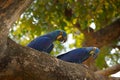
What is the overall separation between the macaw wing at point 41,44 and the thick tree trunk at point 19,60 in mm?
1282

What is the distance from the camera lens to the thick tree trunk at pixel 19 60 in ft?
9.73

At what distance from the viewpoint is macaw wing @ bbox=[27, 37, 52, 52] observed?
4703 millimetres

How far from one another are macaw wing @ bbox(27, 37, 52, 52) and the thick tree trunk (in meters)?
1.28

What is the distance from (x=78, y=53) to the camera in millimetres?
4996

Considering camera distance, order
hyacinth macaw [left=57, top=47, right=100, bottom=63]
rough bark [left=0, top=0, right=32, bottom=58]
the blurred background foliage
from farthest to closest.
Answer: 1. the blurred background foliage
2. hyacinth macaw [left=57, top=47, right=100, bottom=63]
3. rough bark [left=0, top=0, right=32, bottom=58]

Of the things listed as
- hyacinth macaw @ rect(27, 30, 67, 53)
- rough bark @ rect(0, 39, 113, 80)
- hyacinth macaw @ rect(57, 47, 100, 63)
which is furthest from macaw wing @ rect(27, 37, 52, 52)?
rough bark @ rect(0, 39, 113, 80)

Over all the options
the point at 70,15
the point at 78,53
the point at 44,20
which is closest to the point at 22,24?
the point at 44,20

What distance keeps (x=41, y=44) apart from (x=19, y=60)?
1676 mm

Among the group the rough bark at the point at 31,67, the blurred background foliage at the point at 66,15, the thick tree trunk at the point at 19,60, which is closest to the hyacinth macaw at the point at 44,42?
the rough bark at the point at 31,67

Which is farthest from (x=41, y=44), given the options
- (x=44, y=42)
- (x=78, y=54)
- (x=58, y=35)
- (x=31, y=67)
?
(x=31, y=67)

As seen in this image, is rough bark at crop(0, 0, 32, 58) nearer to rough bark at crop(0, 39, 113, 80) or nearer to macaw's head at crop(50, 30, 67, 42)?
rough bark at crop(0, 39, 113, 80)

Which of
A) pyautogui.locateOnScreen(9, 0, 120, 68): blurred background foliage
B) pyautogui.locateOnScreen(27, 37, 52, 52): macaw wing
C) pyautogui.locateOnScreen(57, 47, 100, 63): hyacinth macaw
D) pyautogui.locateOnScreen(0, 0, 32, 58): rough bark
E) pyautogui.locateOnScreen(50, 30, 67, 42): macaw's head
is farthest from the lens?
pyautogui.locateOnScreen(9, 0, 120, 68): blurred background foliage

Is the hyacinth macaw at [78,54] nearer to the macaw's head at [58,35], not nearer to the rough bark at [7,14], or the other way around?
the macaw's head at [58,35]

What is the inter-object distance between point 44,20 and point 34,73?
5.82 metres
